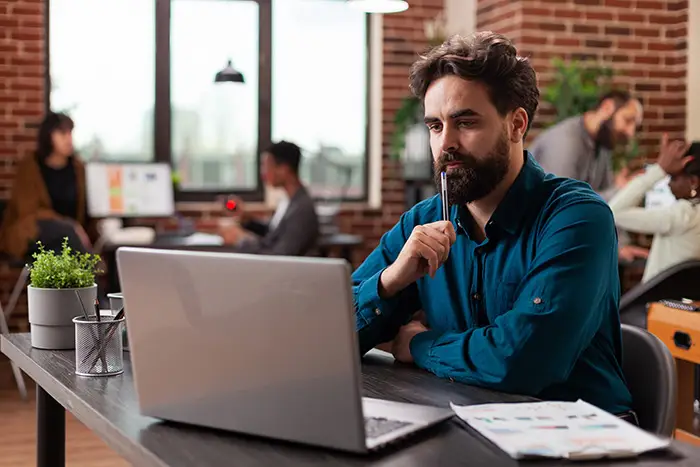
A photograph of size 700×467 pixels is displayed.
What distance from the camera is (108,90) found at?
21.8 ft

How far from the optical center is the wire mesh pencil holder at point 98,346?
1.66 meters

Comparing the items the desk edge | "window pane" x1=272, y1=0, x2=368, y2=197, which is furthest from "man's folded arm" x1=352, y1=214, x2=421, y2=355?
"window pane" x1=272, y1=0, x2=368, y2=197

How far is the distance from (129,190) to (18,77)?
40.7 inches

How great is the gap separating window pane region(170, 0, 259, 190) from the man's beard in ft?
16.6

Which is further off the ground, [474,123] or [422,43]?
[422,43]

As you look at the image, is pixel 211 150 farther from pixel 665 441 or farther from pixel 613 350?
pixel 665 441

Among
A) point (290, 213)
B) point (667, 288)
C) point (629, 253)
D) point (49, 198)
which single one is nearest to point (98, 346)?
point (667, 288)

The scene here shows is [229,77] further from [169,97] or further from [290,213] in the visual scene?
[290,213]

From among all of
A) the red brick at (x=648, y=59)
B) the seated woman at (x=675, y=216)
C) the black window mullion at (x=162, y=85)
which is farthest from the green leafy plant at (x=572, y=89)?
the black window mullion at (x=162, y=85)

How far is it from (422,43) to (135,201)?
2502 millimetres

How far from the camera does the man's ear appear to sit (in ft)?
6.55

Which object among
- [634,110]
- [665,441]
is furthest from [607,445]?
[634,110]

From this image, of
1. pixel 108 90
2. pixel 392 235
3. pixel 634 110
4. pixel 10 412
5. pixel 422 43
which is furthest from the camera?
pixel 422 43

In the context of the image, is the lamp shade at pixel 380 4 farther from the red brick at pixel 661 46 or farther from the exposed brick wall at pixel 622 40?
the red brick at pixel 661 46
